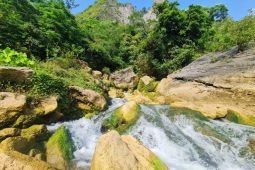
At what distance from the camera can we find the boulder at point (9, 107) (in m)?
8.98

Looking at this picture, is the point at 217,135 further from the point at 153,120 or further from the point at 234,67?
the point at 234,67

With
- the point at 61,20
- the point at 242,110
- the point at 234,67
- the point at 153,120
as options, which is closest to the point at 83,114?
the point at 153,120

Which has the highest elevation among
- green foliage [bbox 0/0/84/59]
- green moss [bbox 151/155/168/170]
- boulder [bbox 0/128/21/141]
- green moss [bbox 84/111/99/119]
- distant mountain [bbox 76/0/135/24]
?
distant mountain [bbox 76/0/135/24]

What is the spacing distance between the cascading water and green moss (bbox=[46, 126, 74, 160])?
26 cm

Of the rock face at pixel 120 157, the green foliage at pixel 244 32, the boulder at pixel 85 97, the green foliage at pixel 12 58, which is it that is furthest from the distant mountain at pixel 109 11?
the rock face at pixel 120 157

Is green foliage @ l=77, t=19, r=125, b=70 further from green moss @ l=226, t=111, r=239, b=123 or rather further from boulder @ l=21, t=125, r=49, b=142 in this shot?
boulder @ l=21, t=125, r=49, b=142

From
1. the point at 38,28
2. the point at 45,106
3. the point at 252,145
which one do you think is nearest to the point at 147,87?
the point at 38,28

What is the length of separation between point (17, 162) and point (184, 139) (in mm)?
6407

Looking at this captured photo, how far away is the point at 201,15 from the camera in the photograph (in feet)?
99.0

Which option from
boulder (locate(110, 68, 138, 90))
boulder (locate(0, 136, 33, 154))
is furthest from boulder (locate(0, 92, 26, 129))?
boulder (locate(110, 68, 138, 90))

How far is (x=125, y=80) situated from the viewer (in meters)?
22.8

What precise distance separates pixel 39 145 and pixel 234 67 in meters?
12.6

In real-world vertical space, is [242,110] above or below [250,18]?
below

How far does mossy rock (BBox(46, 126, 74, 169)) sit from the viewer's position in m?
8.27
